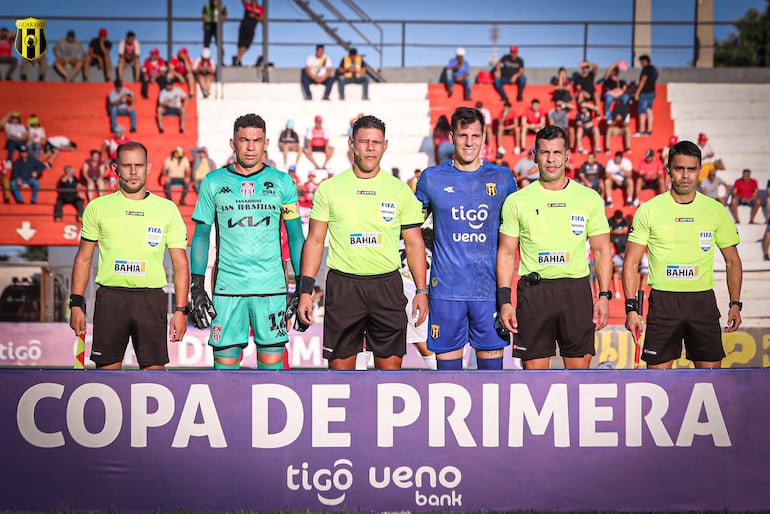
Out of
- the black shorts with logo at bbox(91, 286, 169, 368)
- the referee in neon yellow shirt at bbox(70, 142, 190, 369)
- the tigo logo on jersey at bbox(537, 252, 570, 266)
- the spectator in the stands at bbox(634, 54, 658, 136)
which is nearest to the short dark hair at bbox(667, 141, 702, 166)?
the tigo logo on jersey at bbox(537, 252, 570, 266)

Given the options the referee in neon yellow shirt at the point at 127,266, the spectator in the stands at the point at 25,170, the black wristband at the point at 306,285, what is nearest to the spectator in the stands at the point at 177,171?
the spectator in the stands at the point at 25,170

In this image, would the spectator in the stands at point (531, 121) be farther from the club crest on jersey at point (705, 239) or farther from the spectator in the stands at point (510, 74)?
the club crest on jersey at point (705, 239)

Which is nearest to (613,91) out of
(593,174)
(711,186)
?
(593,174)

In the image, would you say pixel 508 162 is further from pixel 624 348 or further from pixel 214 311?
pixel 214 311

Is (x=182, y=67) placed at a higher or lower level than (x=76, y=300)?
higher

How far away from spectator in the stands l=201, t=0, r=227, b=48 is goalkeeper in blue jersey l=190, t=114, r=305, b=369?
16556mm

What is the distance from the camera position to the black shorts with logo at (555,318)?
5.95m

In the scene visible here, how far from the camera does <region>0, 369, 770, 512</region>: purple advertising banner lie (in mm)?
4832

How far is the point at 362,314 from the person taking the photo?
5.86 m

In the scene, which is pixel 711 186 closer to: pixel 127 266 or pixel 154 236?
pixel 154 236

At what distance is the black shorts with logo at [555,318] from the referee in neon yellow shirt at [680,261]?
1.97 feet

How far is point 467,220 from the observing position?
6.06 m

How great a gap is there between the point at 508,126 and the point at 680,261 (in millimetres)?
14529

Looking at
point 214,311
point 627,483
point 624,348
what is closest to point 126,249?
point 214,311
